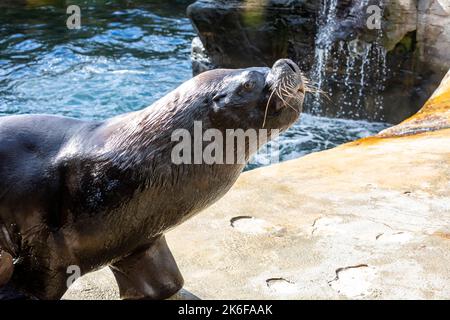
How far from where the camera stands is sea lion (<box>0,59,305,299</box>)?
2539 millimetres

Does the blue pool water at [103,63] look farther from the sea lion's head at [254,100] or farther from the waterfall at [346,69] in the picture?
the sea lion's head at [254,100]

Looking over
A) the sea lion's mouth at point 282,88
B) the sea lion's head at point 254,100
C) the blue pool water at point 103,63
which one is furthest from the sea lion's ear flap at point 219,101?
the blue pool water at point 103,63

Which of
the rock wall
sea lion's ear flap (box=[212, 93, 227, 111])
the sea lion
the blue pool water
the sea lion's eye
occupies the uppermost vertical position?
the sea lion's eye

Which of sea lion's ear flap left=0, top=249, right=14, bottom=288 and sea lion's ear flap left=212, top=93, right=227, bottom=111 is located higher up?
sea lion's ear flap left=212, top=93, right=227, bottom=111

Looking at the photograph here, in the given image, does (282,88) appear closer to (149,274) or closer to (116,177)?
(116,177)

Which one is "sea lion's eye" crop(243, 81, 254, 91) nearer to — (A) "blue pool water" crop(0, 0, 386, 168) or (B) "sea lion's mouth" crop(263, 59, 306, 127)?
(B) "sea lion's mouth" crop(263, 59, 306, 127)

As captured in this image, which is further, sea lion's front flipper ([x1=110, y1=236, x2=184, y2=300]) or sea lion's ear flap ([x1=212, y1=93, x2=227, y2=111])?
sea lion's front flipper ([x1=110, y1=236, x2=184, y2=300])

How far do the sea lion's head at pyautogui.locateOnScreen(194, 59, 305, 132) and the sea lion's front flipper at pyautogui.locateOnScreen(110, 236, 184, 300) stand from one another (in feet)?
2.06

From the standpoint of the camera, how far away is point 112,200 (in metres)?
2.54

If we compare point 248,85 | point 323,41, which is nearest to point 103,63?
point 323,41

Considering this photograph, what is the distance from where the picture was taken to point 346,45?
9797 millimetres

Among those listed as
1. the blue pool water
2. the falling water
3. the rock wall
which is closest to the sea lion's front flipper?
the blue pool water

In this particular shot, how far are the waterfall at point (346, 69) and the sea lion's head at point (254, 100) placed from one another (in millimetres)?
7210

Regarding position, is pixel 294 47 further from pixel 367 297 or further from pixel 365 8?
pixel 367 297
